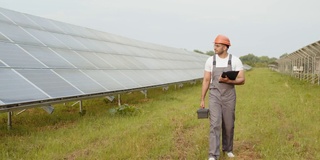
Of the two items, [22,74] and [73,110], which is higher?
[22,74]

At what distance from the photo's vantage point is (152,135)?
6730mm

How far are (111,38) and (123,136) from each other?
11.7m

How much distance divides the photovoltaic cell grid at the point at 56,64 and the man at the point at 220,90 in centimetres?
355

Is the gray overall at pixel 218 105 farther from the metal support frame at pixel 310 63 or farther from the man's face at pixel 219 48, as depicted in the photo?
the metal support frame at pixel 310 63

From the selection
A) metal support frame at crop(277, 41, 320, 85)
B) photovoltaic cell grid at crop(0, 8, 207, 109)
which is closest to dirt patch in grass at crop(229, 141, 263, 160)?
photovoltaic cell grid at crop(0, 8, 207, 109)

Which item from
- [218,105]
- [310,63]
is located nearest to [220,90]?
[218,105]

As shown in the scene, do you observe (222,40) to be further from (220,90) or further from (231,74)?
(220,90)

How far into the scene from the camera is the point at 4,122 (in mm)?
8320

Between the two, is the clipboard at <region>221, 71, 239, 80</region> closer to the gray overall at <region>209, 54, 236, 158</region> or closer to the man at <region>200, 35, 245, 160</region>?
the man at <region>200, 35, 245, 160</region>

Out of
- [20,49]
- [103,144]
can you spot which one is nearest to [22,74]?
[20,49]

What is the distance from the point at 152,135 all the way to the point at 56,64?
3.88 m

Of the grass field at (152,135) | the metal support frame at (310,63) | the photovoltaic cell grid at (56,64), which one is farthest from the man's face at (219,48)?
the metal support frame at (310,63)

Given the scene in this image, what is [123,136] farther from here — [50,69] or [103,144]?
[50,69]

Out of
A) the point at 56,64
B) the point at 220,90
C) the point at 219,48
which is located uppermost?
the point at 219,48
